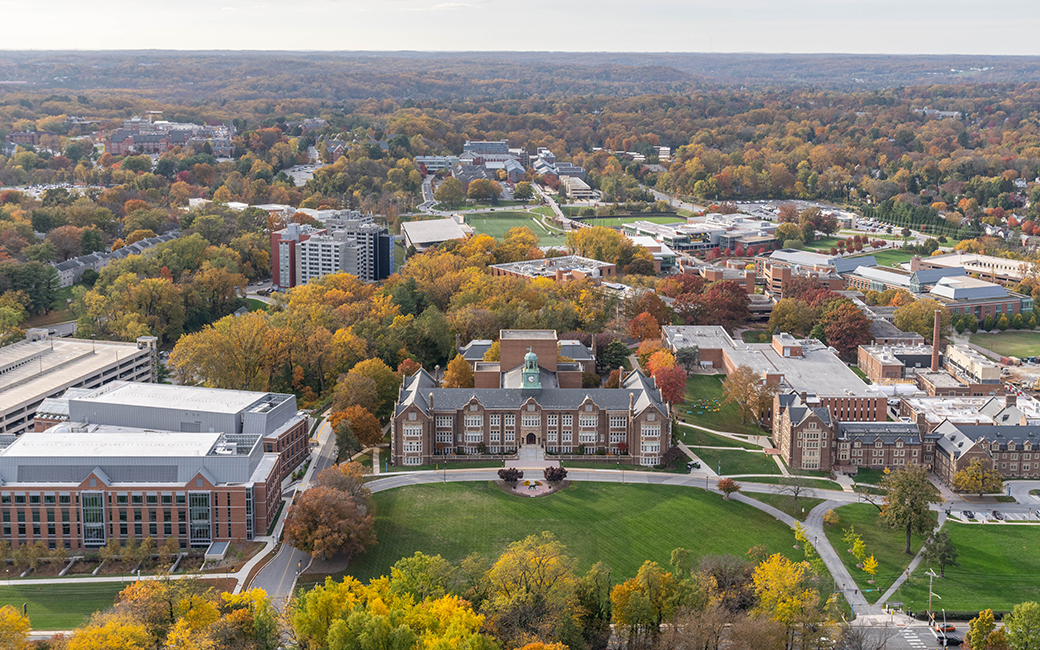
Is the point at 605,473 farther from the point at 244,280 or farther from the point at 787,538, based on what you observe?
the point at 244,280

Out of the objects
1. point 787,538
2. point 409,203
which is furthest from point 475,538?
point 409,203

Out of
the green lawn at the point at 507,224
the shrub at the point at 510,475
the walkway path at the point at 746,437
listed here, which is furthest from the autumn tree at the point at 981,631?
the green lawn at the point at 507,224

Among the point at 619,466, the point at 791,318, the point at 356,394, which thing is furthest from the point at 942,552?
the point at 791,318

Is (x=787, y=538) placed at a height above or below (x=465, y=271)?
below

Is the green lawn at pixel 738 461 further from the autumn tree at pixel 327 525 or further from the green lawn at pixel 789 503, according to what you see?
the autumn tree at pixel 327 525

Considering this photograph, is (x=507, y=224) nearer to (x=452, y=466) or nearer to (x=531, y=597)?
(x=452, y=466)

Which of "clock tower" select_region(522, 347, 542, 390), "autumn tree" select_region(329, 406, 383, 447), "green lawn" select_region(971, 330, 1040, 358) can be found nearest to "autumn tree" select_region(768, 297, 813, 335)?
"green lawn" select_region(971, 330, 1040, 358)

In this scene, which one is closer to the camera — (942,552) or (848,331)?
(942,552)
